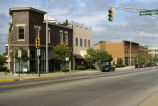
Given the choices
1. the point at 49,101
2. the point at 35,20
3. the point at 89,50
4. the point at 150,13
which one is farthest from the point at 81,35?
the point at 49,101

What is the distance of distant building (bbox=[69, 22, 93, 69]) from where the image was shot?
155ft

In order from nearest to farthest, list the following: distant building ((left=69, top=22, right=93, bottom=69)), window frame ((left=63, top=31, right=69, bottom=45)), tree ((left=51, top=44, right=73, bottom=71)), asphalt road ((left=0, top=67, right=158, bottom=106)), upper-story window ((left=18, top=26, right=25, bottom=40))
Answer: asphalt road ((left=0, top=67, right=158, bottom=106)) → upper-story window ((left=18, top=26, right=25, bottom=40)) → tree ((left=51, top=44, right=73, bottom=71)) → window frame ((left=63, top=31, right=69, bottom=45)) → distant building ((left=69, top=22, right=93, bottom=69))

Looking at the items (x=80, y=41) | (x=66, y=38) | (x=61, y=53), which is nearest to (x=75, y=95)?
(x=61, y=53)

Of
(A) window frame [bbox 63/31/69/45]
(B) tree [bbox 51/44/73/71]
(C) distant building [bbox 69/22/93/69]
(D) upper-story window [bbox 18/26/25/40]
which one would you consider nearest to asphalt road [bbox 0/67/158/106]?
(D) upper-story window [bbox 18/26/25/40]

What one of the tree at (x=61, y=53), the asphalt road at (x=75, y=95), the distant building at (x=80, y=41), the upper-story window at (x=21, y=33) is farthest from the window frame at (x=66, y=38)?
the asphalt road at (x=75, y=95)

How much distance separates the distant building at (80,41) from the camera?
4725 centimetres

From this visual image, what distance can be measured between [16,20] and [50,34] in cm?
638

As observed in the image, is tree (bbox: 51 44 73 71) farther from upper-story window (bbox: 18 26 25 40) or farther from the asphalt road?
the asphalt road

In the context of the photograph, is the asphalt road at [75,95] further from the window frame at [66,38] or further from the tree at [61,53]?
the window frame at [66,38]

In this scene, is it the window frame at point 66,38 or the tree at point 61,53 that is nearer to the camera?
the tree at point 61,53

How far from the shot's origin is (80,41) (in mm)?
49906

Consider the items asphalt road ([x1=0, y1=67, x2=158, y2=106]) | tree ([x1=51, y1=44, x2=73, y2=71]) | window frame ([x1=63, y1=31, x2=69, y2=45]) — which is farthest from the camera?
window frame ([x1=63, y1=31, x2=69, y2=45])

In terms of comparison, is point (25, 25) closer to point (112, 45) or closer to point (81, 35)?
point (81, 35)

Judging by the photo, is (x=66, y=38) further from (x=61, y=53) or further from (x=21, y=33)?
(x=21, y=33)
